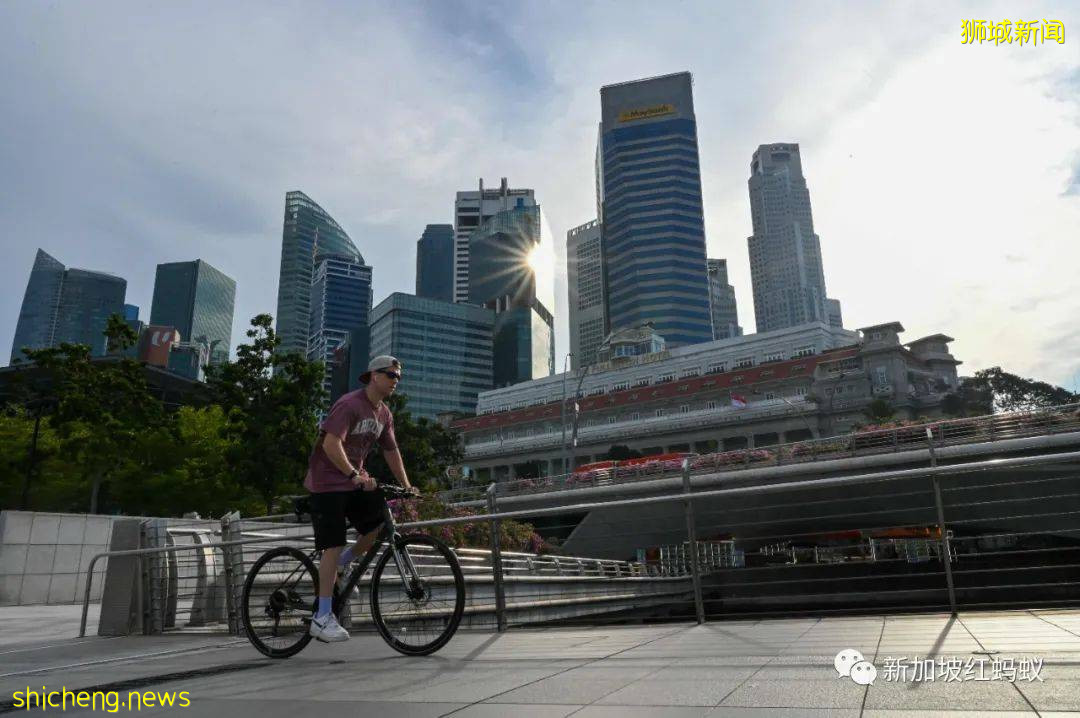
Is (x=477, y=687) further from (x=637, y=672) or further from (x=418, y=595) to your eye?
(x=418, y=595)

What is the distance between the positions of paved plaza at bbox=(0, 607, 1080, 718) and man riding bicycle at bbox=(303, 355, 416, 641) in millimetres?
510

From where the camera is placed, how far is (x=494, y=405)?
13025cm

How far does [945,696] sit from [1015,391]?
92.9m

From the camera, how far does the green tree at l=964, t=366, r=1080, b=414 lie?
78.5m

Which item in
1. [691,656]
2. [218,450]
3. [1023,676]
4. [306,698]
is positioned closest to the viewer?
[1023,676]

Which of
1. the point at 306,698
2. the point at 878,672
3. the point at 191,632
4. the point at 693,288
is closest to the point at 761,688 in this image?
the point at 878,672

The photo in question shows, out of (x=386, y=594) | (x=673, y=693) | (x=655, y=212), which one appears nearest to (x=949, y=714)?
(x=673, y=693)

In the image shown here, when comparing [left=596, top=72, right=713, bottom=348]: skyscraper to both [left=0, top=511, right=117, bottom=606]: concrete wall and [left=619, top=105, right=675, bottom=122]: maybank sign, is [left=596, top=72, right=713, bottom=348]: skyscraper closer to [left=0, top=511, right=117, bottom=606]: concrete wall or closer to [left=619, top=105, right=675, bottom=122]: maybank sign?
[left=619, top=105, right=675, bottom=122]: maybank sign

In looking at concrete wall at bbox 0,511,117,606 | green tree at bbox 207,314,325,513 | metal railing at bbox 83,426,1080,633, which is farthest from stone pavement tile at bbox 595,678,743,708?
green tree at bbox 207,314,325,513

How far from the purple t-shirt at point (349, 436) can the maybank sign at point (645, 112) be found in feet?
598

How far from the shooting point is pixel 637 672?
11.0 feet

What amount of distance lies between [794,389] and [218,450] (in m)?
69.6

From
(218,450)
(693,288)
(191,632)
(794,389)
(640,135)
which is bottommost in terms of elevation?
(191,632)

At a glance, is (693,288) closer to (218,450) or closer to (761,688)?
(218,450)
